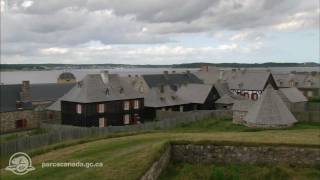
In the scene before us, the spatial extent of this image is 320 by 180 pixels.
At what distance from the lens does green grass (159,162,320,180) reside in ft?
66.8

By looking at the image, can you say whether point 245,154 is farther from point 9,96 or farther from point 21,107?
point 9,96

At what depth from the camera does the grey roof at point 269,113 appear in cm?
3782

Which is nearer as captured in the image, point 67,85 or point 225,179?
point 225,179

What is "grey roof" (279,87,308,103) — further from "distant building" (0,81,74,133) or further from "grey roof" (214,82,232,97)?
"distant building" (0,81,74,133)

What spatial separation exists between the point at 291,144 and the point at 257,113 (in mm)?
16974

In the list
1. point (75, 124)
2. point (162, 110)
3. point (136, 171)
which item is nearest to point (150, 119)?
point (162, 110)

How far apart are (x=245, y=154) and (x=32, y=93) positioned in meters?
39.9

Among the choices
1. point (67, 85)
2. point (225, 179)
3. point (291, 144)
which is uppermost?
point (67, 85)

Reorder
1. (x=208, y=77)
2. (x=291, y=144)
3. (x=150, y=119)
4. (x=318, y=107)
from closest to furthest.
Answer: (x=291, y=144) → (x=150, y=119) → (x=318, y=107) → (x=208, y=77)

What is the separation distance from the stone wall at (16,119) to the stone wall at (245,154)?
30.1 metres

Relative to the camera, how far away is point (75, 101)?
4612cm

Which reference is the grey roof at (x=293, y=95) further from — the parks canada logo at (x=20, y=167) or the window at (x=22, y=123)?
the parks canada logo at (x=20, y=167)

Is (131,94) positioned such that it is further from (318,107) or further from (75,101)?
(318,107)

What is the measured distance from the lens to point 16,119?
159ft
